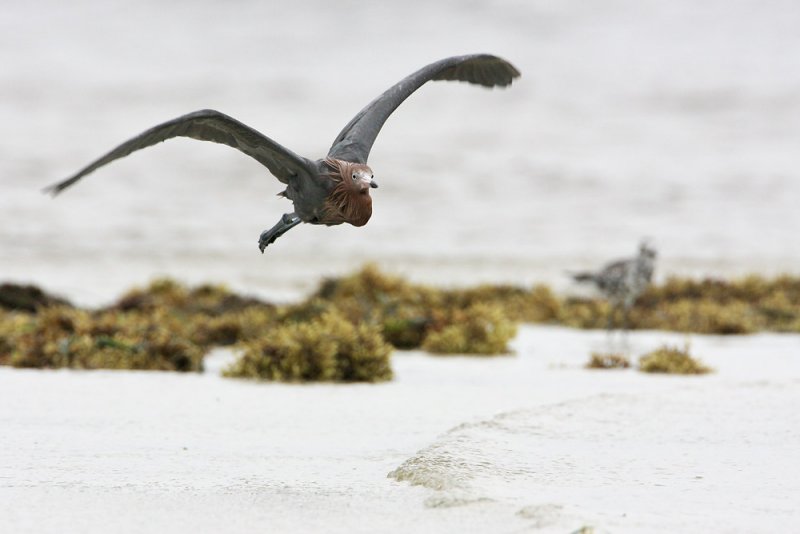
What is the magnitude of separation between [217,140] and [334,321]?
3.59 metres

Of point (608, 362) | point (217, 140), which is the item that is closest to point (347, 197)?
point (217, 140)

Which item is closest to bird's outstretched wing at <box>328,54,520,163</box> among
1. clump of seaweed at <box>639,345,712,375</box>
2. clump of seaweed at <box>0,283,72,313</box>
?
clump of seaweed at <box>639,345,712,375</box>

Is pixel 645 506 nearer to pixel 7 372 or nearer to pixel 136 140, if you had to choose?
pixel 136 140

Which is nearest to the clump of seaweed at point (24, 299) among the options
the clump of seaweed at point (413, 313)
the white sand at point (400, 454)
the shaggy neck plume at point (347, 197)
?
the clump of seaweed at point (413, 313)

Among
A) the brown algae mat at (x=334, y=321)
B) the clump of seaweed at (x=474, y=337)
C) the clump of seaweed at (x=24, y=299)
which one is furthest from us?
the clump of seaweed at (x=24, y=299)

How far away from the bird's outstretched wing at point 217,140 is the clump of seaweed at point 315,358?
10.4 feet

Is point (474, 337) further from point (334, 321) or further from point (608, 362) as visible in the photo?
point (334, 321)

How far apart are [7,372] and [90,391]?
52.8 inches

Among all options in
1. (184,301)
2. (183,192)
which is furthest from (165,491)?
(183,192)

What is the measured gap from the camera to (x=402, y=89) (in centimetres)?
623

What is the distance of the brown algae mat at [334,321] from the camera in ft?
28.7

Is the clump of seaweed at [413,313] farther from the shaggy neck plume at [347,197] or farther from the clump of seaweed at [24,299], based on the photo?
the shaggy neck plume at [347,197]

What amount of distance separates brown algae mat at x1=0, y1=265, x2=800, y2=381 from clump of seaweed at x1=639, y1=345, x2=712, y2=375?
0.43 meters

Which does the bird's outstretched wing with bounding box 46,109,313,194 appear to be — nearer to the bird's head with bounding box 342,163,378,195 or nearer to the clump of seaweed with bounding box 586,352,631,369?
the bird's head with bounding box 342,163,378,195
